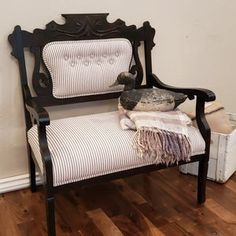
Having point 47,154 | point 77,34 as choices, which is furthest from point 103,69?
point 47,154

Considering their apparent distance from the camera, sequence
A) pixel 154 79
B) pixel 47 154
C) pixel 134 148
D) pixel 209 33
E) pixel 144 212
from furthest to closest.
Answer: pixel 209 33 < pixel 154 79 < pixel 144 212 < pixel 134 148 < pixel 47 154

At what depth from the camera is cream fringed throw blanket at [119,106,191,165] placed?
4.84 ft

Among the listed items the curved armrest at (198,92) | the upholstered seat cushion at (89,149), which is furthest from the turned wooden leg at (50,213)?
the curved armrest at (198,92)

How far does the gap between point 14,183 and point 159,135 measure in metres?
0.89

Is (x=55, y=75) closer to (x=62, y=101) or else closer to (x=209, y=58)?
(x=62, y=101)

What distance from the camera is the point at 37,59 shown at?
67.6 inches

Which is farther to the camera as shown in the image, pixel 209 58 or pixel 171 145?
pixel 209 58

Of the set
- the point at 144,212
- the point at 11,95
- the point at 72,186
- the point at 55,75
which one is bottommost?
the point at 144,212

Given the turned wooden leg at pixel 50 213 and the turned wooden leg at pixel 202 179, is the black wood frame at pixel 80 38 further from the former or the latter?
the turned wooden leg at pixel 50 213

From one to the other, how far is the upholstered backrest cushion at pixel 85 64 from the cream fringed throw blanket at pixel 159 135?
0.31 meters

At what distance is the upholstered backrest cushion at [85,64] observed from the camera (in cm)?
171

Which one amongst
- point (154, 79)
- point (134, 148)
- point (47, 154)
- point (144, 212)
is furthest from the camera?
point (154, 79)

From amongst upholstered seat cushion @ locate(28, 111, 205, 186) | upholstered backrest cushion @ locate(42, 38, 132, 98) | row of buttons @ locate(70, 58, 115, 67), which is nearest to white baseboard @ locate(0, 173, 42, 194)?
upholstered seat cushion @ locate(28, 111, 205, 186)

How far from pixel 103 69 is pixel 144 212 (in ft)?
2.45
